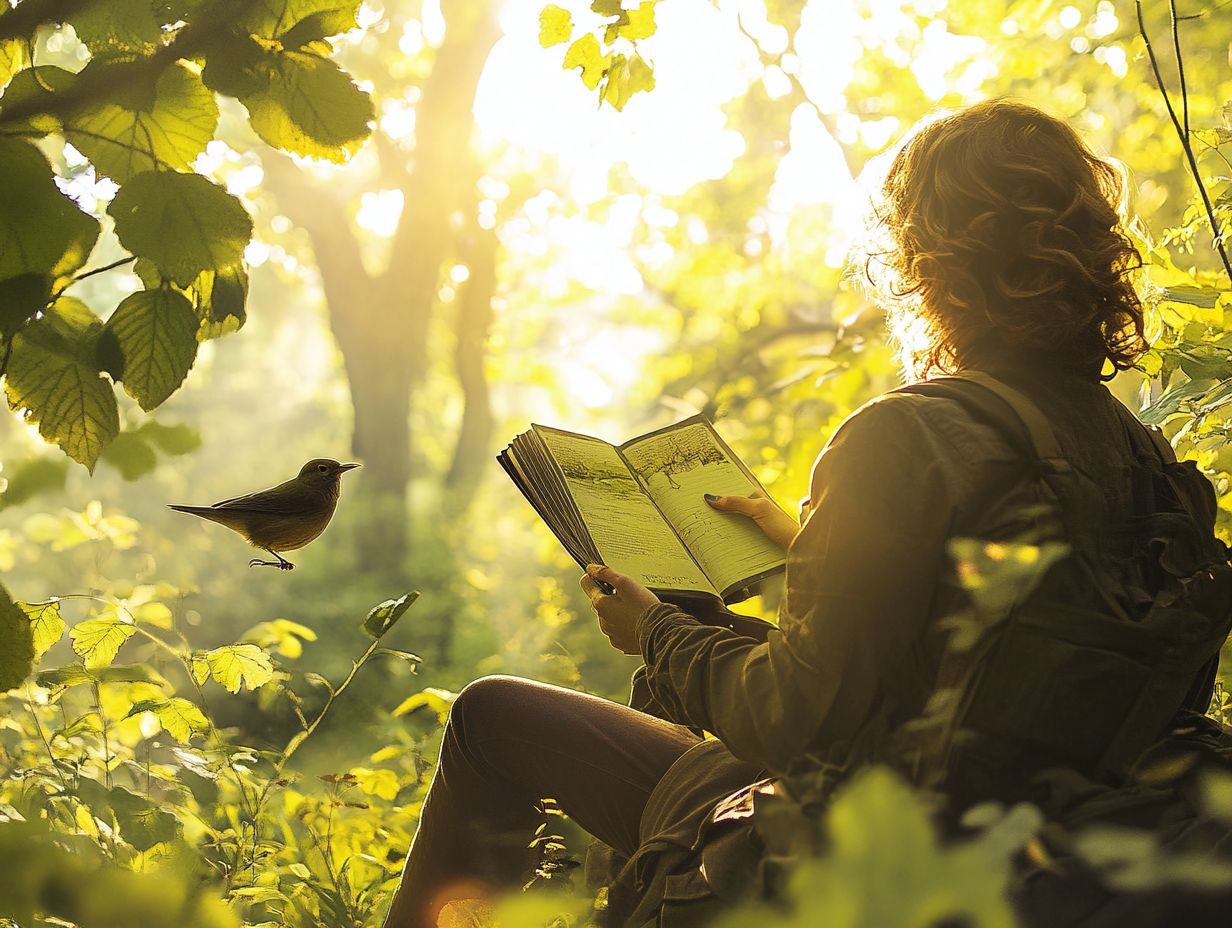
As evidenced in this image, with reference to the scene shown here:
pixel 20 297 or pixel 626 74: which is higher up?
pixel 626 74

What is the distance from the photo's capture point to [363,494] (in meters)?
12.1

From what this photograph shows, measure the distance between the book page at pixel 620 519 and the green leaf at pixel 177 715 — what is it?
81 centimetres

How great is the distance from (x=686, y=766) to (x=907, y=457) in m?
0.59

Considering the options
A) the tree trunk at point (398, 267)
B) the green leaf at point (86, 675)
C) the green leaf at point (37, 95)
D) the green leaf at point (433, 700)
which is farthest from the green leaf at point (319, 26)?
the tree trunk at point (398, 267)

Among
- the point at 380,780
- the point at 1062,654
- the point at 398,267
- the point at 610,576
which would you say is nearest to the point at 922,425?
the point at 1062,654

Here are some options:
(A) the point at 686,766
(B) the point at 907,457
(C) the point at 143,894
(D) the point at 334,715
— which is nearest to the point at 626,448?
(A) the point at 686,766

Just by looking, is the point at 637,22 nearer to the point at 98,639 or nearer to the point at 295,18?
the point at 295,18

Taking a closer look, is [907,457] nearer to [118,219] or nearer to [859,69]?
[118,219]

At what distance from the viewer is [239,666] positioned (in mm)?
1810

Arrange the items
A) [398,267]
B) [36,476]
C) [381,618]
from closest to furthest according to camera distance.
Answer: [36,476] < [381,618] < [398,267]

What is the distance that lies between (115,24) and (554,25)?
86cm

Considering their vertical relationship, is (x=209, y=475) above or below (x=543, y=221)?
below

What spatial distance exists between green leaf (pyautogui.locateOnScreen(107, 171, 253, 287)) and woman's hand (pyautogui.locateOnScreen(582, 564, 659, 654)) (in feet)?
2.06

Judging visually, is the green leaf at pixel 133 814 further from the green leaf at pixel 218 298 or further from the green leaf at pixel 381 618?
the green leaf at pixel 218 298
